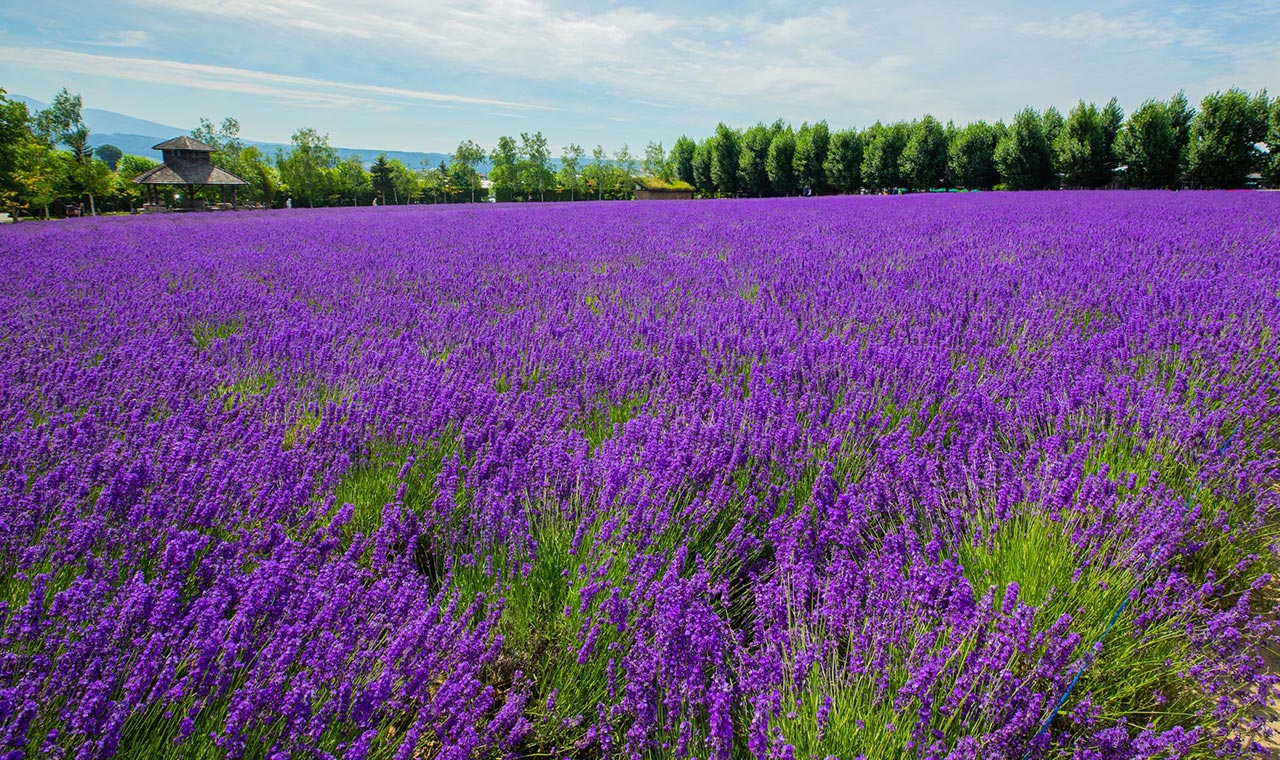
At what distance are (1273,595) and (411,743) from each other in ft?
9.24

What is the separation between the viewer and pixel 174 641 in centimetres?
122

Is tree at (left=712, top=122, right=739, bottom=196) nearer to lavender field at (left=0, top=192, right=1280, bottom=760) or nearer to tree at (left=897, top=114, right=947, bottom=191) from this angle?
tree at (left=897, top=114, right=947, bottom=191)

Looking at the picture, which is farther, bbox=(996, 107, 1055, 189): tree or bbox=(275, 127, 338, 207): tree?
bbox=(275, 127, 338, 207): tree

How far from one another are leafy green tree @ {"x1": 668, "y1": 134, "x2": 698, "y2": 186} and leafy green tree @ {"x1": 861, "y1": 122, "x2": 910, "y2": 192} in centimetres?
1767

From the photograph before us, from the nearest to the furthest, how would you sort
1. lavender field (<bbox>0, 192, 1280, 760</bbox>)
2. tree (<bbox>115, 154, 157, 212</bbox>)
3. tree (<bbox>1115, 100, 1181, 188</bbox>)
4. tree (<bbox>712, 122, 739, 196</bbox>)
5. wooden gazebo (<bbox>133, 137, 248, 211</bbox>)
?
lavender field (<bbox>0, 192, 1280, 760</bbox>), tree (<bbox>1115, 100, 1181, 188</bbox>), wooden gazebo (<bbox>133, 137, 248, 211</bbox>), tree (<bbox>115, 154, 157, 212</bbox>), tree (<bbox>712, 122, 739, 196</bbox>)

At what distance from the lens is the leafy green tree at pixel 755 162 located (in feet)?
158

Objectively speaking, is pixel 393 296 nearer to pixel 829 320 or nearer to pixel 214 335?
pixel 214 335

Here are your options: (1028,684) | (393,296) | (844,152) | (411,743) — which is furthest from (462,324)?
(844,152)

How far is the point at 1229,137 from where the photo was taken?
25.8 m

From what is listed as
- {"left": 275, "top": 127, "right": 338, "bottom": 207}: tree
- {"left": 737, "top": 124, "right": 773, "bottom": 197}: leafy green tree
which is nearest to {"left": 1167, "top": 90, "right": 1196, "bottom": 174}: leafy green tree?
{"left": 737, "top": 124, "right": 773, "bottom": 197}: leafy green tree

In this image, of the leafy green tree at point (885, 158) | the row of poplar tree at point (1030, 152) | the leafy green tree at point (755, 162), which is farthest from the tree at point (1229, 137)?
the leafy green tree at point (755, 162)

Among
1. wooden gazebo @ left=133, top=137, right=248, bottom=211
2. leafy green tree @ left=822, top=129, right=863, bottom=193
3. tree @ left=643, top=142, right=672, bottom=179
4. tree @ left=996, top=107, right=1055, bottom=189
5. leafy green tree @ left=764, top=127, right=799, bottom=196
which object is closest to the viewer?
wooden gazebo @ left=133, top=137, right=248, bottom=211

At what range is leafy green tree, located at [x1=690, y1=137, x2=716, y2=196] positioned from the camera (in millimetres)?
52781

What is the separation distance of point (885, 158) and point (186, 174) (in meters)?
38.9
